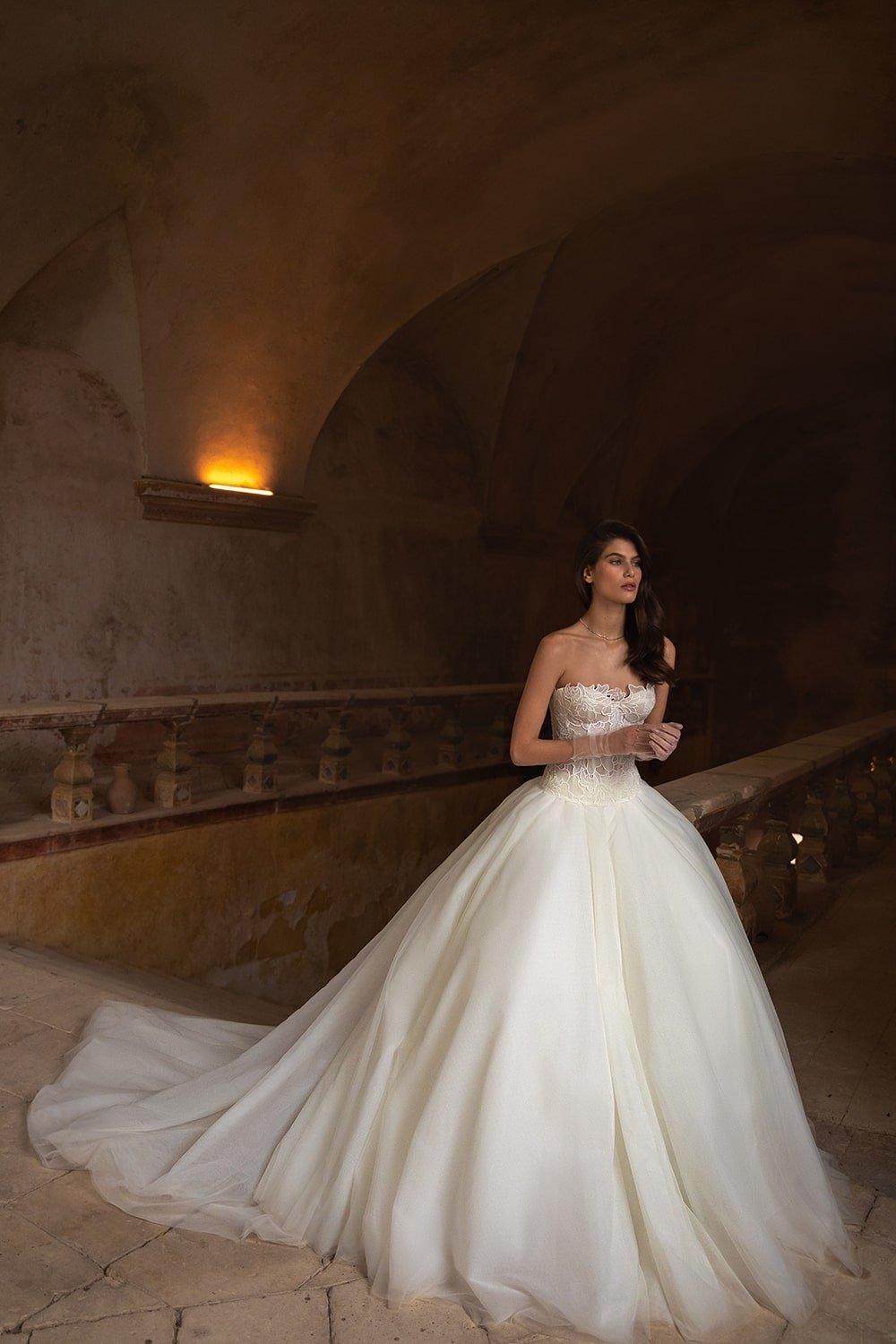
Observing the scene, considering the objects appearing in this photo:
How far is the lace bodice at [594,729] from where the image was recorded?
267 centimetres

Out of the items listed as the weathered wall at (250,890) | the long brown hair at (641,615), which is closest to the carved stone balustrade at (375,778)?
the weathered wall at (250,890)

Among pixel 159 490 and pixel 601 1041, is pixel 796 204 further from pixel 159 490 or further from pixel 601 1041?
pixel 601 1041

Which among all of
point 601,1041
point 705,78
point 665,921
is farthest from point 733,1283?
point 705,78

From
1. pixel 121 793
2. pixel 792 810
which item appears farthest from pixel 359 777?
pixel 792 810

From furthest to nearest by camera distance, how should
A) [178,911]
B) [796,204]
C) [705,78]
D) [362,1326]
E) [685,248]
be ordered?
[685,248], [796,204], [705,78], [178,911], [362,1326]

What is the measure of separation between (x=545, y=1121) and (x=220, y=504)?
6.60 meters

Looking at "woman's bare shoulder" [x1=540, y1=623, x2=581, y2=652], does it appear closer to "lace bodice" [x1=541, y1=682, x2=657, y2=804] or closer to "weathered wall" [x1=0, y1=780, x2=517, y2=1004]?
"lace bodice" [x1=541, y1=682, x2=657, y2=804]

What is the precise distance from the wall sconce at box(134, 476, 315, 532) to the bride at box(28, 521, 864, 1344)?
5532 millimetres

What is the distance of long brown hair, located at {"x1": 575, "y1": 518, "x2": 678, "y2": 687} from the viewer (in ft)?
9.06

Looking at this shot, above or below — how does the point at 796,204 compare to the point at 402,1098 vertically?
above

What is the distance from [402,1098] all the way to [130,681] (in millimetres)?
6051

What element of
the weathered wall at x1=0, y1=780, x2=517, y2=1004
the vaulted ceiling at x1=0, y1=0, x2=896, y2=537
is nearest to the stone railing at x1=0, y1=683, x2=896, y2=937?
the weathered wall at x1=0, y1=780, x2=517, y2=1004

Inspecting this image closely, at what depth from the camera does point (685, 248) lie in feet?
33.1

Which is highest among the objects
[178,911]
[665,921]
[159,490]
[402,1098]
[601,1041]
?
[159,490]
